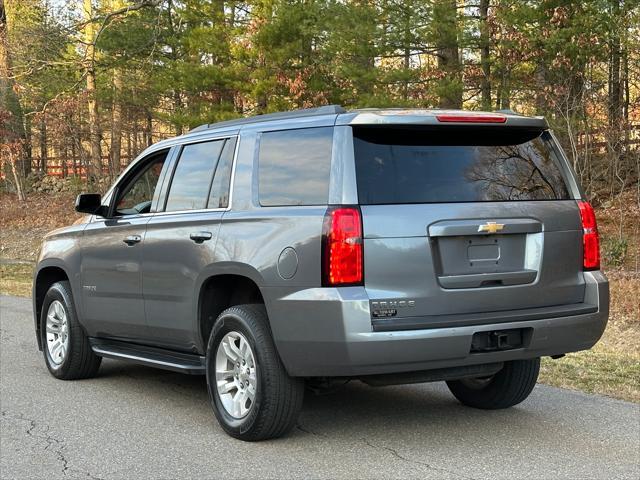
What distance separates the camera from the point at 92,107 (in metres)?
31.0

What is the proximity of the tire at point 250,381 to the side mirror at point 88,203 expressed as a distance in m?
2.04

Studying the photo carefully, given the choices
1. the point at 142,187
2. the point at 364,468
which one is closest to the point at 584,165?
the point at 142,187

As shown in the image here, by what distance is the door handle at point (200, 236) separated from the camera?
5535 mm

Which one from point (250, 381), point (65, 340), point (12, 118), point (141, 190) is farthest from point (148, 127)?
point (250, 381)

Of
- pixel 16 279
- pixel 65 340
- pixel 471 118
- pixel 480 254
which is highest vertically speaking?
pixel 471 118

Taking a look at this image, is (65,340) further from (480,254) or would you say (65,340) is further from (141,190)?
(480,254)

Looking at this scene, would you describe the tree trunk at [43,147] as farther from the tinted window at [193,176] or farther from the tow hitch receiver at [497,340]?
the tow hitch receiver at [497,340]

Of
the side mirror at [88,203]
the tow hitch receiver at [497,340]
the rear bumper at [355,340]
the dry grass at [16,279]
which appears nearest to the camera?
the rear bumper at [355,340]

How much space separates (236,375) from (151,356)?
1188mm

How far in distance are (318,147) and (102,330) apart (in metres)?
2.88

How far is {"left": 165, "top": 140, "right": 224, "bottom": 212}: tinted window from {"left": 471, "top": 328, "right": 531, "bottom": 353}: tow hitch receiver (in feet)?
6.99

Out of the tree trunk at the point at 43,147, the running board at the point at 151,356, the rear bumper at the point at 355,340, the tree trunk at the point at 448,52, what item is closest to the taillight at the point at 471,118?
the rear bumper at the point at 355,340

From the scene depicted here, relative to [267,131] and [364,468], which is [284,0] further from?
[364,468]

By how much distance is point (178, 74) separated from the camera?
26562mm
